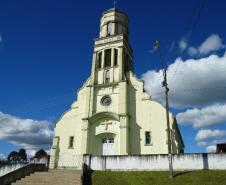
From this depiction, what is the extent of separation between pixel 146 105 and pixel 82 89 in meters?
8.59

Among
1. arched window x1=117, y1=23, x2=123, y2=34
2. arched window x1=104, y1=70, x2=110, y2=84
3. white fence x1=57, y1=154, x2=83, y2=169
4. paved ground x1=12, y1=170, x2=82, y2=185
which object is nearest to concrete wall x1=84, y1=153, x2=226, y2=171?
paved ground x1=12, y1=170, x2=82, y2=185

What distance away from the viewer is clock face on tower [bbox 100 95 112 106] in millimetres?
33469

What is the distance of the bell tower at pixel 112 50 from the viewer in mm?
35094

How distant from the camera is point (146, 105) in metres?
32.0

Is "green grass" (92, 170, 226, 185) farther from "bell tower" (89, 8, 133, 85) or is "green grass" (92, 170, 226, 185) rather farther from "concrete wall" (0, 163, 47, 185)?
"bell tower" (89, 8, 133, 85)

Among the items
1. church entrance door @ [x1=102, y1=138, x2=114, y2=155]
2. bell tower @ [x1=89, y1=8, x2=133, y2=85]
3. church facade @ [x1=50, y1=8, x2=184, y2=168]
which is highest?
bell tower @ [x1=89, y1=8, x2=133, y2=85]

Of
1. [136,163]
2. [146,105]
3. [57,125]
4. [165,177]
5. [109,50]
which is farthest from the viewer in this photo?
[109,50]

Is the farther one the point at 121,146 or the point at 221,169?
the point at 121,146

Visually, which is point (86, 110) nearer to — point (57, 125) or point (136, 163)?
point (57, 125)

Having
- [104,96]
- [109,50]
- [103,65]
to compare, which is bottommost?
[104,96]

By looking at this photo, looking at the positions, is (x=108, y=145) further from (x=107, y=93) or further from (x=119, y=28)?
(x=119, y=28)

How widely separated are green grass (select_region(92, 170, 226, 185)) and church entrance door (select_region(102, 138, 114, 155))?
9.46 m

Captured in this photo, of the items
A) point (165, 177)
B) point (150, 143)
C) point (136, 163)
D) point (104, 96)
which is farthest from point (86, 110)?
point (165, 177)

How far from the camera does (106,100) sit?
33719mm
